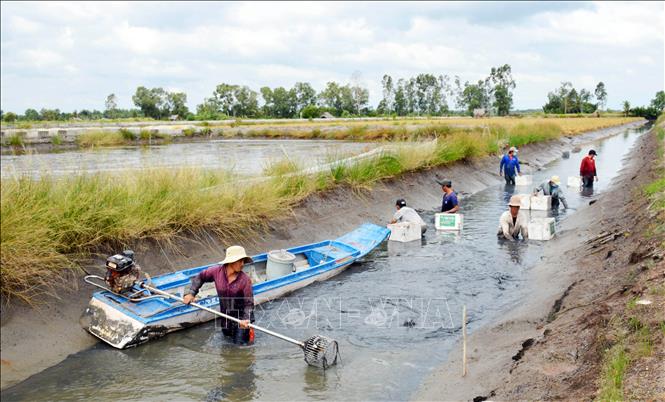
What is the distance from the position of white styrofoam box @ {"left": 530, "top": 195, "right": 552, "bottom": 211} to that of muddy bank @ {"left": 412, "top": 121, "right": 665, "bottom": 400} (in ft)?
19.8

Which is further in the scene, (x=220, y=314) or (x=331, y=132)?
(x=331, y=132)

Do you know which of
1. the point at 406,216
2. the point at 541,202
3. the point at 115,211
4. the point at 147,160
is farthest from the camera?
the point at 541,202

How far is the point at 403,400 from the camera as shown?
613 cm

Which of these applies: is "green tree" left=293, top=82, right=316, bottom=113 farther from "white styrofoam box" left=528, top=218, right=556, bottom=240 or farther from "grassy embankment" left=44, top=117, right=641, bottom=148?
"white styrofoam box" left=528, top=218, right=556, bottom=240

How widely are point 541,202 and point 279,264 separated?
34.1 ft

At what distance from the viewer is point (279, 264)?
9.95m

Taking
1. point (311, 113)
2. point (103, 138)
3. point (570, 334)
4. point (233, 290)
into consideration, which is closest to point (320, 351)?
point (233, 290)

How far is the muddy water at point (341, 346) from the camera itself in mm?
6449

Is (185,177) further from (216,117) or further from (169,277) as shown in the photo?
(216,117)

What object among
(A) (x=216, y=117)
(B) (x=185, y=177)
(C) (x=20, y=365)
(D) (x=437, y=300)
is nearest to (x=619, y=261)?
(D) (x=437, y=300)

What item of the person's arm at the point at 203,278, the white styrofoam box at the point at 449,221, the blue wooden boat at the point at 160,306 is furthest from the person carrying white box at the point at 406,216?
the person's arm at the point at 203,278

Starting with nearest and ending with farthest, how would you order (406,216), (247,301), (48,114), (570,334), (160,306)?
(570,334) < (247,301) < (160,306) < (406,216) < (48,114)

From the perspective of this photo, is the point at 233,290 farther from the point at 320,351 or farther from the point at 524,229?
the point at 524,229

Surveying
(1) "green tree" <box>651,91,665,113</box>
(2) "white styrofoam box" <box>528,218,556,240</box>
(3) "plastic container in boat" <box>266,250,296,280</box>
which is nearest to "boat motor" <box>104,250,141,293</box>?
(3) "plastic container in boat" <box>266,250,296,280</box>
